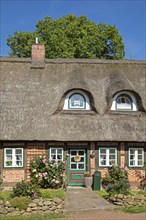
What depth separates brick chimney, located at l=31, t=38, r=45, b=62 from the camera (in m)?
21.3

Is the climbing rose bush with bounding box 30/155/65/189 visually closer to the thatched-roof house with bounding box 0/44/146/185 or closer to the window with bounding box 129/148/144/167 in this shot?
the thatched-roof house with bounding box 0/44/146/185

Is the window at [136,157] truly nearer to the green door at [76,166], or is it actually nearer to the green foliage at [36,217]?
A: the green door at [76,166]

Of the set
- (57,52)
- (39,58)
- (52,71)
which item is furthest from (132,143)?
(57,52)

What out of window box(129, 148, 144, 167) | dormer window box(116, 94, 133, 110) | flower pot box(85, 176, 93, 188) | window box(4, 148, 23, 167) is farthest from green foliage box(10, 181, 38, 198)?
dormer window box(116, 94, 133, 110)

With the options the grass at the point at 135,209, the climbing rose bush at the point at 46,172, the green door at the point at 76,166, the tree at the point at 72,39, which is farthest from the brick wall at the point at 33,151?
the tree at the point at 72,39

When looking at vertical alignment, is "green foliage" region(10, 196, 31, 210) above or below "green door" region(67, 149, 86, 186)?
below

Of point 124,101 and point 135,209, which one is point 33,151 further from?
point 135,209

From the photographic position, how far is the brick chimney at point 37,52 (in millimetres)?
21281

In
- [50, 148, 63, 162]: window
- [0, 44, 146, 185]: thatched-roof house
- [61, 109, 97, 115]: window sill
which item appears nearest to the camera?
[0, 44, 146, 185]: thatched-roof house

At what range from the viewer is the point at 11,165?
698 inches

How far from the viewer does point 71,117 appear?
18.7m

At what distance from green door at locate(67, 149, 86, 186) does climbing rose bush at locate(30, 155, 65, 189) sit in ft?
2.92

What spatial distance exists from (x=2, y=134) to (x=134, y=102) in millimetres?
8022

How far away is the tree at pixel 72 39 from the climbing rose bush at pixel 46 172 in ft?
52.5
